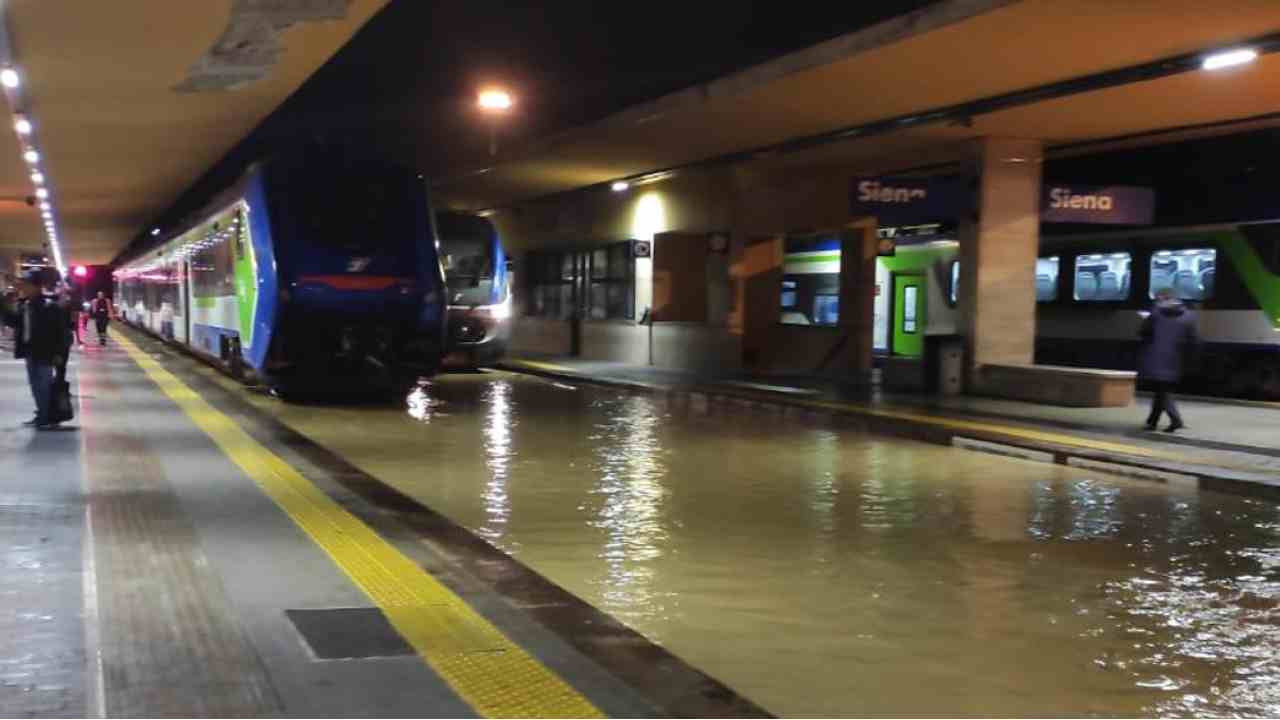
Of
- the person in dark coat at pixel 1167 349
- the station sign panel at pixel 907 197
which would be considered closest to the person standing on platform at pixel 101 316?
the station sign panel at pixel 907 197

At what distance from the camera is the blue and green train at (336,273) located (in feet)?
55.4

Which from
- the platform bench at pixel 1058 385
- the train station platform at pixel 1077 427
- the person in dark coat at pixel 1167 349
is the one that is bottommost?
the train station platform at pixel 1077 427

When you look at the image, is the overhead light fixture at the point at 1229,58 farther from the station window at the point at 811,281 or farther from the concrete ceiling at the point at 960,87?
the station window at the point at 811,281

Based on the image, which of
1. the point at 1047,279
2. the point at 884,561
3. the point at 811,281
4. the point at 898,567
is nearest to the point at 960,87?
the point at 1047,279

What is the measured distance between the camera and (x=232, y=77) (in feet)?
50.9

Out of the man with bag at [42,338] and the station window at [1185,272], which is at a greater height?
the station window at [1185,272]

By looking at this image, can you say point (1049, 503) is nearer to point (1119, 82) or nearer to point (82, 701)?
Result: point (1119, 82)

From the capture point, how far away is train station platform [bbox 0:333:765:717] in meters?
4.84

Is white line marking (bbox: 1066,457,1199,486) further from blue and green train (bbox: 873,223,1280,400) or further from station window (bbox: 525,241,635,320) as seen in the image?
station window (bbox: 525,241,635,320)

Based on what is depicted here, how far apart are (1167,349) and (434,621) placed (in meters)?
11.3

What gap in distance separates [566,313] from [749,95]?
59.5 ft

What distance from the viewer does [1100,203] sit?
1900 centimetres

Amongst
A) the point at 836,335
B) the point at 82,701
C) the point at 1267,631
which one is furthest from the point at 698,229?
the point at 82,701

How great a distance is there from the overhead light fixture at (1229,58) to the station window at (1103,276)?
8.11 metres
